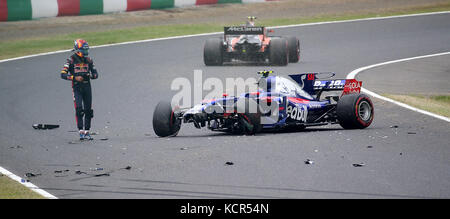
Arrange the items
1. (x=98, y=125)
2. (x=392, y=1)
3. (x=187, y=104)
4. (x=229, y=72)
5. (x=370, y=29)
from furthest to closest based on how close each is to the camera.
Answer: (x=392, y=1)
(x=370, y=29)
(x=229, y=72)
(x=187, y=104)
(x=98, y=125)

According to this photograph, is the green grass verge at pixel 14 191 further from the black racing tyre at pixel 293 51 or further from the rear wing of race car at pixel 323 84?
the black racing tyre at pixel 293 51

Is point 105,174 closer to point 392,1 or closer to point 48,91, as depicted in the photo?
point 48,91

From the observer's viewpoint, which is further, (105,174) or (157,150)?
(157,150)

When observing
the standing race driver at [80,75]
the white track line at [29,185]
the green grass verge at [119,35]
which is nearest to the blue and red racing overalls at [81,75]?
the standing race driver at [80,75]

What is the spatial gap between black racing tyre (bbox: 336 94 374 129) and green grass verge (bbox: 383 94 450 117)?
7.00 ft

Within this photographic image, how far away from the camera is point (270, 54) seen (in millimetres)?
22078

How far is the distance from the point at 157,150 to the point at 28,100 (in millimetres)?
6720

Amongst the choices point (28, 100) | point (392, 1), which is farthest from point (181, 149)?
point (392, 1)

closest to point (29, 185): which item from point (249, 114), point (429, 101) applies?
point (249, 114)

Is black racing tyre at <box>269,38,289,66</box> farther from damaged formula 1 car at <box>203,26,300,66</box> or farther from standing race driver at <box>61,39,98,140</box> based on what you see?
standing race driver at <box>61,39,98,140</box>

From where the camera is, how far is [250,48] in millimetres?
22578

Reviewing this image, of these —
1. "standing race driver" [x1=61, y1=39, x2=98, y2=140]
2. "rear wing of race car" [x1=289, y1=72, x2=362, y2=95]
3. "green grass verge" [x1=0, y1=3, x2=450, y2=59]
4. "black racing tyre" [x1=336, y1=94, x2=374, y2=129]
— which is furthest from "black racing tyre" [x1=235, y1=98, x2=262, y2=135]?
"green grass verge" [x1=0, y1=3, x2=450, y2=59]
